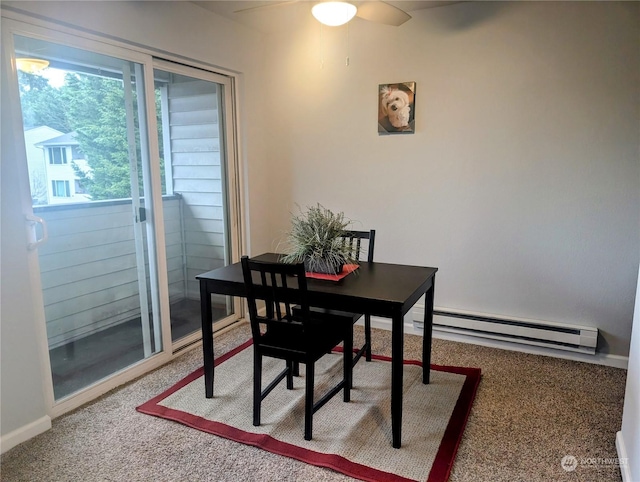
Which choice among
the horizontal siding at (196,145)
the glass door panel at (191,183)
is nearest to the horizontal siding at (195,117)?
the glass door panel at (191,183)

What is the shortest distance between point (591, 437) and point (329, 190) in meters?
2.53

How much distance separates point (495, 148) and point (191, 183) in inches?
90.3

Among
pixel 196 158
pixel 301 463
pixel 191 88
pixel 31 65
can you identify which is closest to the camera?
pixel 301 463

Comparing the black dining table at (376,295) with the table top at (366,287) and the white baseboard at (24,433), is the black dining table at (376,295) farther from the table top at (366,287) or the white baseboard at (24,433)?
the white baseboard at (24,433)

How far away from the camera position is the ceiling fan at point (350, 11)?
7.50 feet

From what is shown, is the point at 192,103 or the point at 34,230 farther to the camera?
the point at 192,103

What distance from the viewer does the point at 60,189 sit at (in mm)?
2518

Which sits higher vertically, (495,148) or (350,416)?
(495,148)

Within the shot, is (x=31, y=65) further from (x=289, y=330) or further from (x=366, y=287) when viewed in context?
(x=366, y=287)

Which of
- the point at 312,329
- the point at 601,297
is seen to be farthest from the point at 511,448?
the point at 601,297

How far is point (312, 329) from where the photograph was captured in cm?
240

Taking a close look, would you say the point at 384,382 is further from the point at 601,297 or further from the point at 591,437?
the point at 601,297

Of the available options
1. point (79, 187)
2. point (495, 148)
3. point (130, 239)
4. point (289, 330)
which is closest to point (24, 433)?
point (130, 239)

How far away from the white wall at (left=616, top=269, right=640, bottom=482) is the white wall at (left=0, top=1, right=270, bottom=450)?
9.14ft
